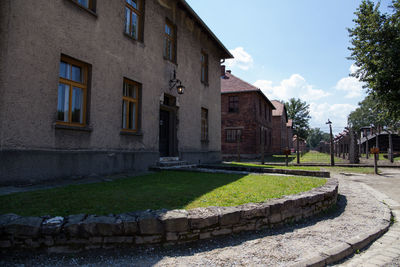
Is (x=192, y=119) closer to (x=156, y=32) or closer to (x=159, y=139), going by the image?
(x=159, y=139)

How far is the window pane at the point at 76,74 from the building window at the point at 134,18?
2.42 meters

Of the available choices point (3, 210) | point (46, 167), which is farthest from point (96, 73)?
point (3, 210)

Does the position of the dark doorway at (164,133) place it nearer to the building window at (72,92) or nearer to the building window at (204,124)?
the building window at (204,124)

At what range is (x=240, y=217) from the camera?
11.9 feet

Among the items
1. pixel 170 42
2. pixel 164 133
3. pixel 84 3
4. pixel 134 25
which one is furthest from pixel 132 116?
pixel 170 42

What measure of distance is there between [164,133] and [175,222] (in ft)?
25.4

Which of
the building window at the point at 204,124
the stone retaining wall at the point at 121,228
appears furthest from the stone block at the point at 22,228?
the building window at the point at 204,124

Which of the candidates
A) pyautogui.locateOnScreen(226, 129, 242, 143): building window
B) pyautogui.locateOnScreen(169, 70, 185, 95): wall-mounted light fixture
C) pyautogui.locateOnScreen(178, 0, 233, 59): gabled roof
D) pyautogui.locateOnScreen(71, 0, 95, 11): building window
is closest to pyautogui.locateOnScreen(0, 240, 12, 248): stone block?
pyautogui.locateOnScreen(71, 0, 95, 11): building window

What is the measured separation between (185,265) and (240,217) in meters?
1.19

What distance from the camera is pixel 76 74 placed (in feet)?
22.2

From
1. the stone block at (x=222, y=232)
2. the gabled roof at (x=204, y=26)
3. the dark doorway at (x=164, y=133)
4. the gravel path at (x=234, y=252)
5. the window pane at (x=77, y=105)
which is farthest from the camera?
the gabled roof at (x=204, y=26)

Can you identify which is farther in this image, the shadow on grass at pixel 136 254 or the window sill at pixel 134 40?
the window sill at pixel 134 40

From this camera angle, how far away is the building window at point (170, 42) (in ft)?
35.0

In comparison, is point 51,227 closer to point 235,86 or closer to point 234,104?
point 234,104
